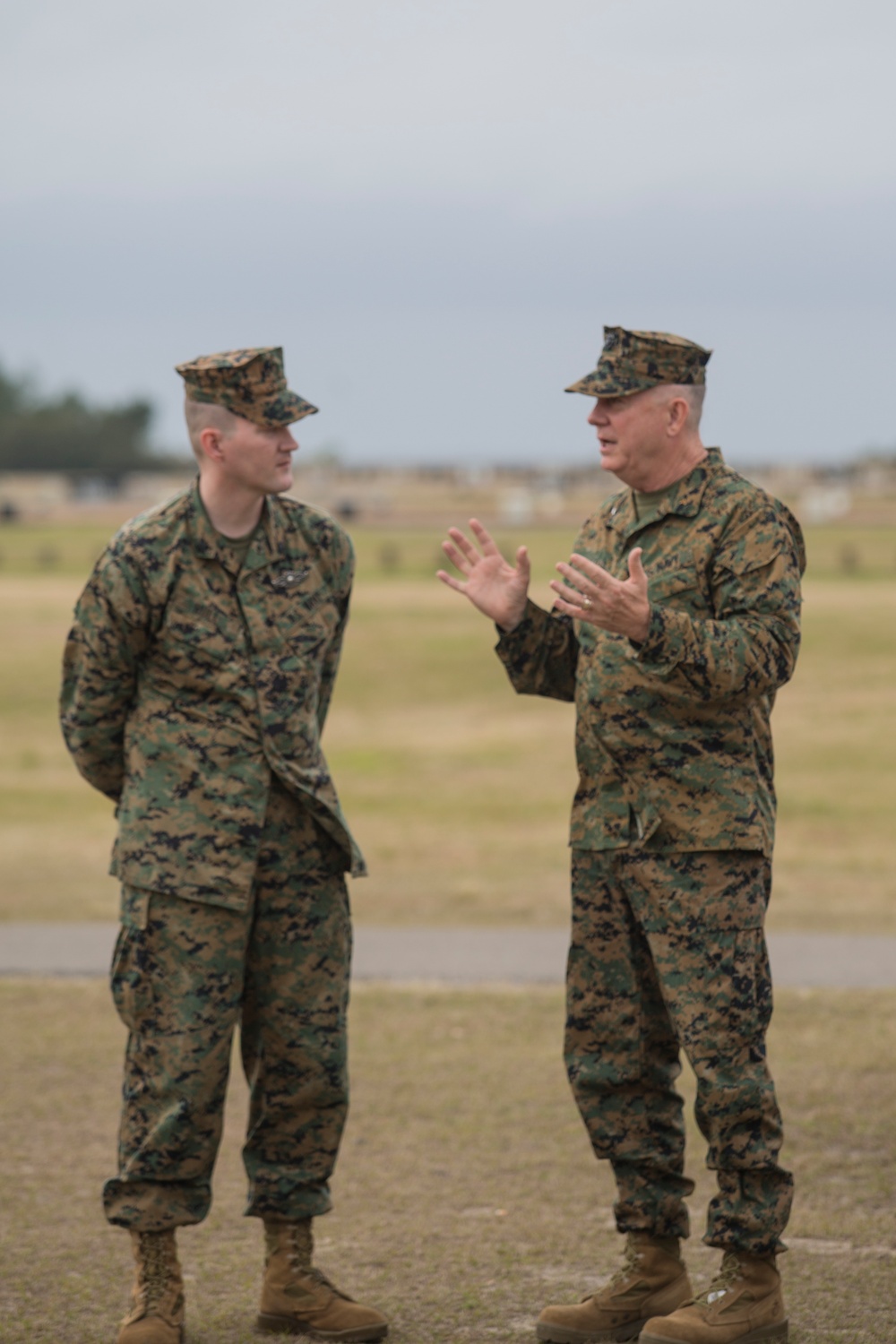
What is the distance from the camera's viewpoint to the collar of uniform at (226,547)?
15.1ft

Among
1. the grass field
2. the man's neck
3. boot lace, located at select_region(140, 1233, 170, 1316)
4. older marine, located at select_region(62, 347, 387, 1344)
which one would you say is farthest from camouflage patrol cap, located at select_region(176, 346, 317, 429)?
the grass field

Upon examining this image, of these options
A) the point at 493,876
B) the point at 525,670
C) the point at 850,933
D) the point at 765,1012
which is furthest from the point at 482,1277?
the point at 493,876

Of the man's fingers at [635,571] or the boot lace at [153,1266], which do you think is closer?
the man's fingers at [635,571]

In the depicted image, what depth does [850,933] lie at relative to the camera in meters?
9.77

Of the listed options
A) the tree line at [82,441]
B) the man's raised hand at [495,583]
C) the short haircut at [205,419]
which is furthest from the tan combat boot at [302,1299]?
the tree line at [82,441]

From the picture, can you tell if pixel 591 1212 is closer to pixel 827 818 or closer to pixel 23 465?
pixel 827 818

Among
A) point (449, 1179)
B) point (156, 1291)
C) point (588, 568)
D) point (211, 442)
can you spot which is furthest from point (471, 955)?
point (588, 568)

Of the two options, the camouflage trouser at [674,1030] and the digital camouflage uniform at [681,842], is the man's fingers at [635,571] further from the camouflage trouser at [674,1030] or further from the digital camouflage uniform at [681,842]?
the camouflage trouser at [674,1030]

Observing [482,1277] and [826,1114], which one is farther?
[826,1114]

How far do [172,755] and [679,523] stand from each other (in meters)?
1.33

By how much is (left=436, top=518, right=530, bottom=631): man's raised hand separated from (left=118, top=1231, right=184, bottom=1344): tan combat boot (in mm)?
1695

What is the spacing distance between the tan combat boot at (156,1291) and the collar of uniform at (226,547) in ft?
5.34

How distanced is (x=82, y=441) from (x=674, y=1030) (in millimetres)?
120131

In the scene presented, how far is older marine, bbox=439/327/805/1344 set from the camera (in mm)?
4320
